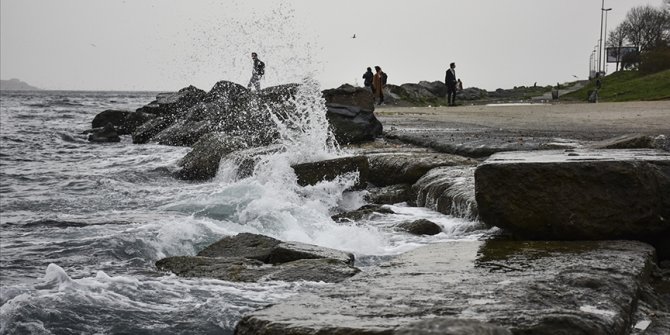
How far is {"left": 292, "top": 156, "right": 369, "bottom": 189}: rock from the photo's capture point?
938 centimetres

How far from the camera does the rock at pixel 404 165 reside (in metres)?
8.87

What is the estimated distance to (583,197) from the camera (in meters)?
4.57

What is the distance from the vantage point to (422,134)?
41.6 feet

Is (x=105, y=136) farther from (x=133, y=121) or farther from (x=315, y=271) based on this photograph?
(x=315, y=271)

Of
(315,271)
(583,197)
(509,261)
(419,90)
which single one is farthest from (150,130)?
(419,90)

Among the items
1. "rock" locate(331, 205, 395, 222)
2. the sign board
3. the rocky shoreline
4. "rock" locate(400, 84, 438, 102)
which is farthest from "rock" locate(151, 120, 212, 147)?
the sign board

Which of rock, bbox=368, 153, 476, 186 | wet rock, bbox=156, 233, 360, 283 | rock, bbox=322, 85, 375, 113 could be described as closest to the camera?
wet rock, bbox=156, 233, 360, 283

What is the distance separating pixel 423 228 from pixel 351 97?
8781 mm

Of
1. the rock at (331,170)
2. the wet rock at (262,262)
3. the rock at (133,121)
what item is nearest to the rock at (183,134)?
the rock at (133,121)

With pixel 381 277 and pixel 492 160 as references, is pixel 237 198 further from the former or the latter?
pixel 381 277

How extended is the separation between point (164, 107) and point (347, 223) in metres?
19.6

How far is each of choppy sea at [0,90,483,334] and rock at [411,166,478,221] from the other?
132mm

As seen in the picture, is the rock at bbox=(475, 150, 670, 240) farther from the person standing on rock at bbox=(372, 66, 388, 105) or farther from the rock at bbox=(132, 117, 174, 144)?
the person standing on rock at bbox=(372, 66, 388, 105)

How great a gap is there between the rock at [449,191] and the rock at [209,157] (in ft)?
16.0
